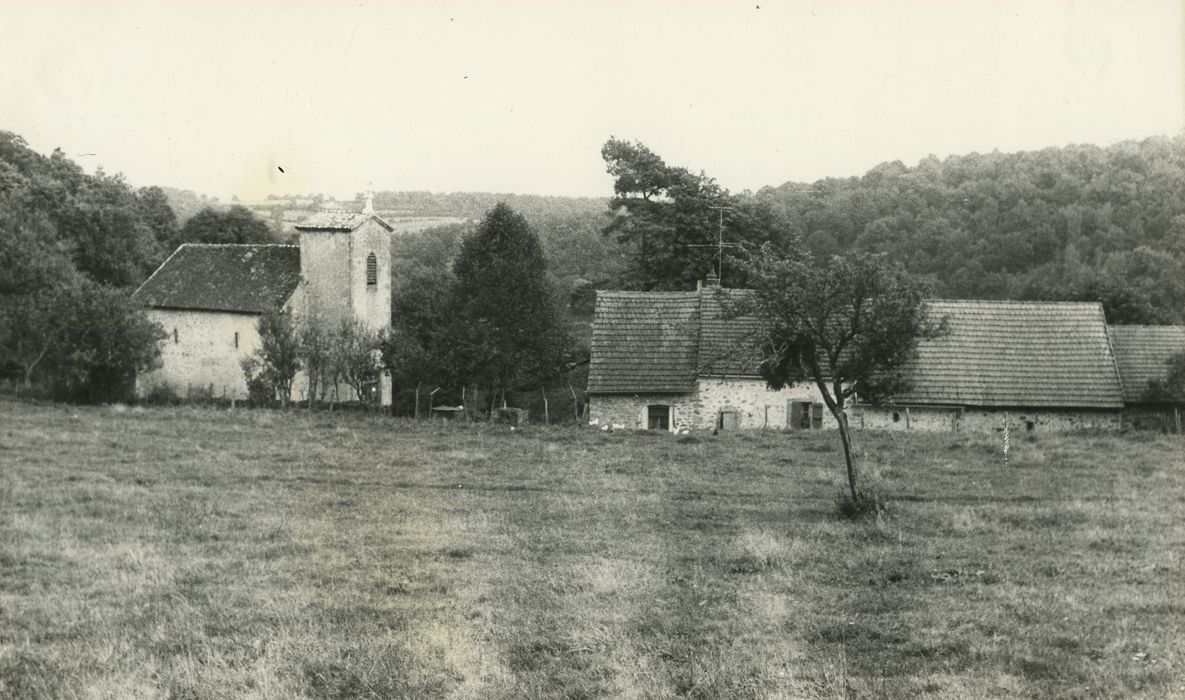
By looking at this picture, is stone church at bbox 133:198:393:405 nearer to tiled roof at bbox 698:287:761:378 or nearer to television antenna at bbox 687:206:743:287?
television antenna at bbox 687:206:743:287

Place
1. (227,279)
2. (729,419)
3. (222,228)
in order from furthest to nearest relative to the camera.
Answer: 1. (222,228)
2. (227,279)
3. (729,419)

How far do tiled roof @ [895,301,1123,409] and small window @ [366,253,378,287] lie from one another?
24.3 m

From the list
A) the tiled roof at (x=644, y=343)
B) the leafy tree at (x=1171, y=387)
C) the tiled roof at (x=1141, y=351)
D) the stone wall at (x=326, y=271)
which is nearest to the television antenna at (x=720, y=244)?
the tiled roof at (x=644, y=343)

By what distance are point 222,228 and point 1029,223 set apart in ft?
155

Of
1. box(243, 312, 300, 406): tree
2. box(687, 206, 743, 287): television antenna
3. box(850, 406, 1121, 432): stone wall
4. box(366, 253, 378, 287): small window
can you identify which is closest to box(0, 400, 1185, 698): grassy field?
box(850, 406, 1121, 432): stone wall

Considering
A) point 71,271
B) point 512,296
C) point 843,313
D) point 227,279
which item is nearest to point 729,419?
point 843,313

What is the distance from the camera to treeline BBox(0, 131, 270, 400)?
3538 cm

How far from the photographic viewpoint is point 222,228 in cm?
6053

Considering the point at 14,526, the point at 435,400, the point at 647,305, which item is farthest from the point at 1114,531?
the point at 435,400

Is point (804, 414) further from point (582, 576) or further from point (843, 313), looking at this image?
point (582, 576)

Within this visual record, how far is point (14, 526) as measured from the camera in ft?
47.0

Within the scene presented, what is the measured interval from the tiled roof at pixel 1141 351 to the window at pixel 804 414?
9913 millimetres

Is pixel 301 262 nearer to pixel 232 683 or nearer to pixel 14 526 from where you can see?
pixel 14 526

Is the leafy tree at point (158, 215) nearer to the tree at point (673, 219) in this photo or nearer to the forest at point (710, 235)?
the forest at point (710, 235)
